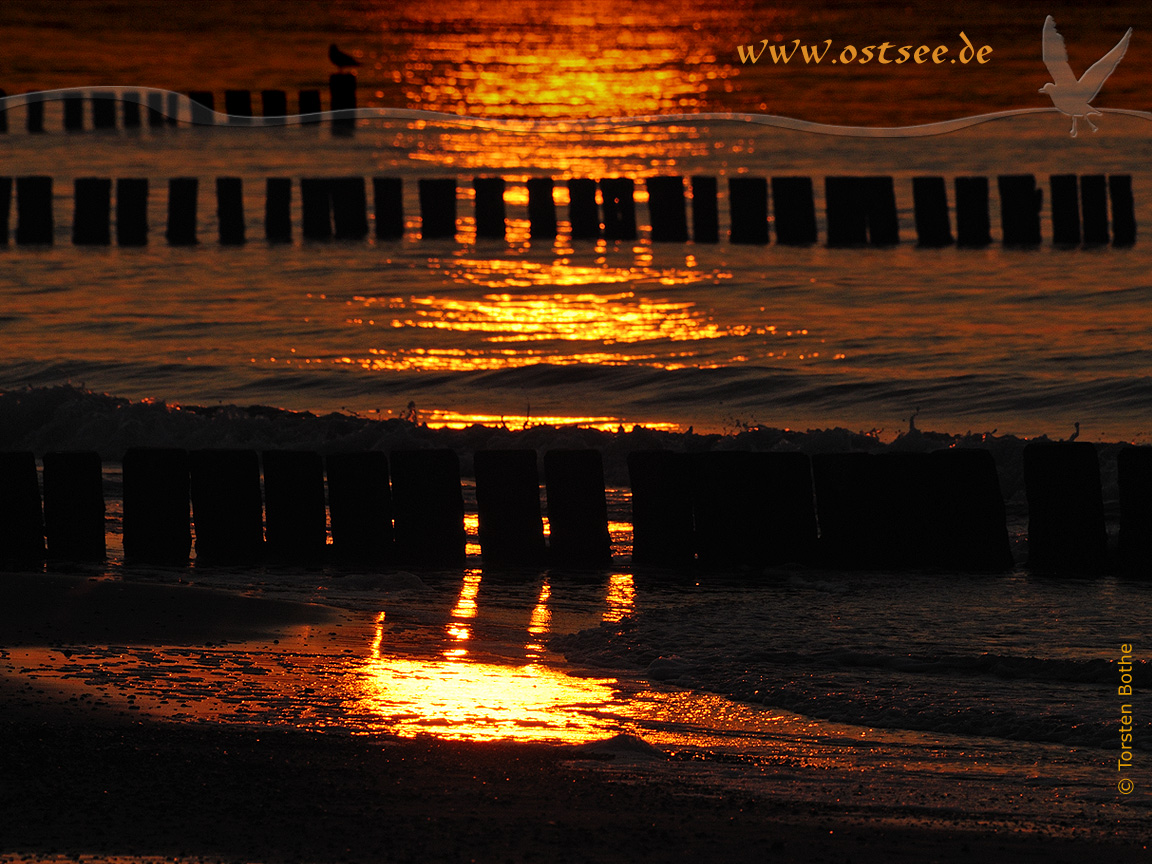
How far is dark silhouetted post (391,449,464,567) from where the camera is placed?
25.5 ft

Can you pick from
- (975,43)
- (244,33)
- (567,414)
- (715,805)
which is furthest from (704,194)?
(244,33)

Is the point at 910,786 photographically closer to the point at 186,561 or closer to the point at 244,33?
the point at 186,561

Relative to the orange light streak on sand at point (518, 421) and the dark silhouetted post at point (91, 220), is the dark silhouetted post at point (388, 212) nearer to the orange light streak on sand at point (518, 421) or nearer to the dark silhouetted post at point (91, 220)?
the dark silhouetted post at point (91, 220)

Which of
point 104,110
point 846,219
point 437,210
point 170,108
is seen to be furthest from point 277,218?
point 170,108

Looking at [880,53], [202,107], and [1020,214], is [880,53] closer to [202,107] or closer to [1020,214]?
[1020,214]

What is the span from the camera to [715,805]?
4.41 metres

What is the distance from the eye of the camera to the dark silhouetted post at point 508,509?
774 centimetres

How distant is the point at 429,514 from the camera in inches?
308

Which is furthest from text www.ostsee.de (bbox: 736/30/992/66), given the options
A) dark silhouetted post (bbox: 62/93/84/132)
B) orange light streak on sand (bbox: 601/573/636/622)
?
dark silhouetted post (bbox: 62/93/84/132)

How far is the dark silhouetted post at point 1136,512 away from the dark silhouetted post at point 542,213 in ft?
63.8

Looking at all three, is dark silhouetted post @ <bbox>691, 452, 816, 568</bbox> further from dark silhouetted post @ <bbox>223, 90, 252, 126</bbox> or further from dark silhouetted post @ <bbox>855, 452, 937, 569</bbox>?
dark silhouetted post @ <bbox>223, 90, 252, 126</bbox>

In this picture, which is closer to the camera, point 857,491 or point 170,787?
point 170,787

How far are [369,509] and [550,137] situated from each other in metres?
35.1

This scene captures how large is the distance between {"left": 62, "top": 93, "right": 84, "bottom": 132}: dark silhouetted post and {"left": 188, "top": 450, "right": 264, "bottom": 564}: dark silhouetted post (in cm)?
4110
